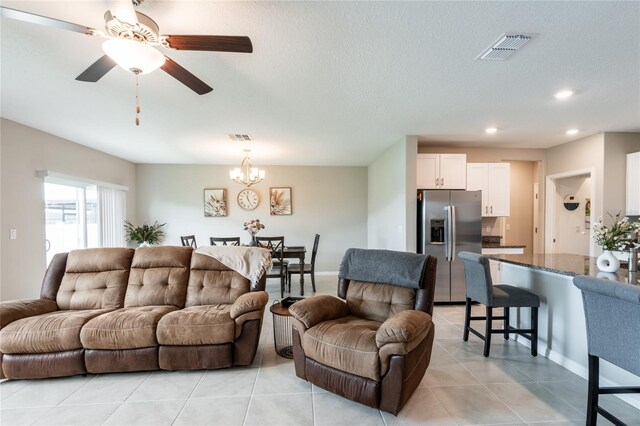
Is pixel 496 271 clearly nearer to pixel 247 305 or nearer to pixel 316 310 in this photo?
pixel 316 310

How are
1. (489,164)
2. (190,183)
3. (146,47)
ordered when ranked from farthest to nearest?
(190,183) → (489,164) → (146,47)

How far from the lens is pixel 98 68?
1.80 meters

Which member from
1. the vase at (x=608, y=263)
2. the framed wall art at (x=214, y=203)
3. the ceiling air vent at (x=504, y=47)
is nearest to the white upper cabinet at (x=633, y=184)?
the vase at (x=608, y=263)

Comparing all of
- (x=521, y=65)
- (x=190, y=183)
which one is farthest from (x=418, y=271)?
(x=190, y=183)

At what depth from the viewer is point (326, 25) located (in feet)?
5.85

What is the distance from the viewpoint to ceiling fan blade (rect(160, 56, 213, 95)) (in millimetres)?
1764

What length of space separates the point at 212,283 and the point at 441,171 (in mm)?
3615

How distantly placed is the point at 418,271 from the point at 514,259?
1345mm

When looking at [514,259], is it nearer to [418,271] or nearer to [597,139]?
[418,271]

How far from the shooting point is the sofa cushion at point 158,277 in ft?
8.87

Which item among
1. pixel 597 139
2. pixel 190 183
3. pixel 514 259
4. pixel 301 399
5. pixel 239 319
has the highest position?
pixel 597 139

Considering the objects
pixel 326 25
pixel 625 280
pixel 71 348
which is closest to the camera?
pixel 326 25

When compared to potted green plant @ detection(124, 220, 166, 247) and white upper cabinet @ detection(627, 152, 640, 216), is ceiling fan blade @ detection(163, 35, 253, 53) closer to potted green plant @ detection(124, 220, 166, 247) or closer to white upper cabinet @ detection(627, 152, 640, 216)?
potted green plant @ detection(124, 220, 166, 247)

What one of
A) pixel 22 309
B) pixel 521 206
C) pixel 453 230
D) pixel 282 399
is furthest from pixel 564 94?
pixel 22 309
